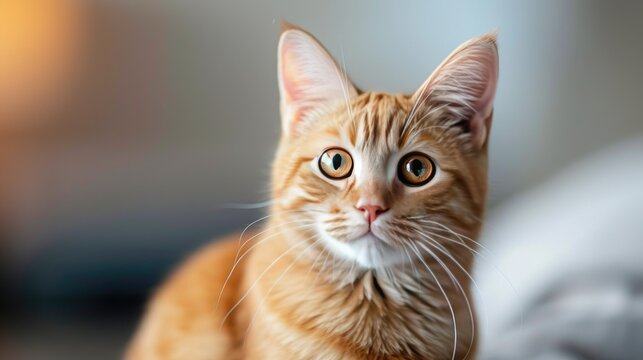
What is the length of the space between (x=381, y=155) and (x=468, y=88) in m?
0.12

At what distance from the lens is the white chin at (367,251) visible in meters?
0.60

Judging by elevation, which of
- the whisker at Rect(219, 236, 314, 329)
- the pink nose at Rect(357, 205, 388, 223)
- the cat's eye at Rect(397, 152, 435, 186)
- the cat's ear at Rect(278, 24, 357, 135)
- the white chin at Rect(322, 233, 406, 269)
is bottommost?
the whisker at Rect(219, 236, 314, 329)

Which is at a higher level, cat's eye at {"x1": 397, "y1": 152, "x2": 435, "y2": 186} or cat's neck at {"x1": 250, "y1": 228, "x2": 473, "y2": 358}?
cat's eye at {"x1": 397, "y1": 152, "x2": 435, "y2": 186}

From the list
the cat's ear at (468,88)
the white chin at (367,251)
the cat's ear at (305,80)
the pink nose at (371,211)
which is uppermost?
the cat's ear at (468,88)

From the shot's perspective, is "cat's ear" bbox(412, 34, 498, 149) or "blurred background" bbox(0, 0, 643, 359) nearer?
"cat's ear" bbox(412, 34, 498, 149)

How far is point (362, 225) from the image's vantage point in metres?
0.59

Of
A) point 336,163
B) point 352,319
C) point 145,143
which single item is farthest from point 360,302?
point 145,143

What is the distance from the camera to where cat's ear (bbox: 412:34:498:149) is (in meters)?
0.62

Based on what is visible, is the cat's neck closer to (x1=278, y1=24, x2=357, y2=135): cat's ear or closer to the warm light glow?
(x1=278, y1=24, x2=357, y2=135): cat's ear

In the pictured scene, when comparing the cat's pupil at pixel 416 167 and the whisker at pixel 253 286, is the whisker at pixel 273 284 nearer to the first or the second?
the whisker at pixel 253 286

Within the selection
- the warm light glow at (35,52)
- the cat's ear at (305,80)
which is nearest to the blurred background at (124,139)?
the warm light glow at (35,52)

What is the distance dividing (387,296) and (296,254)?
0.11 metres

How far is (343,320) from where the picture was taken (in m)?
0.64

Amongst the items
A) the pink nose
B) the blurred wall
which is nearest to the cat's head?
the pink nose
